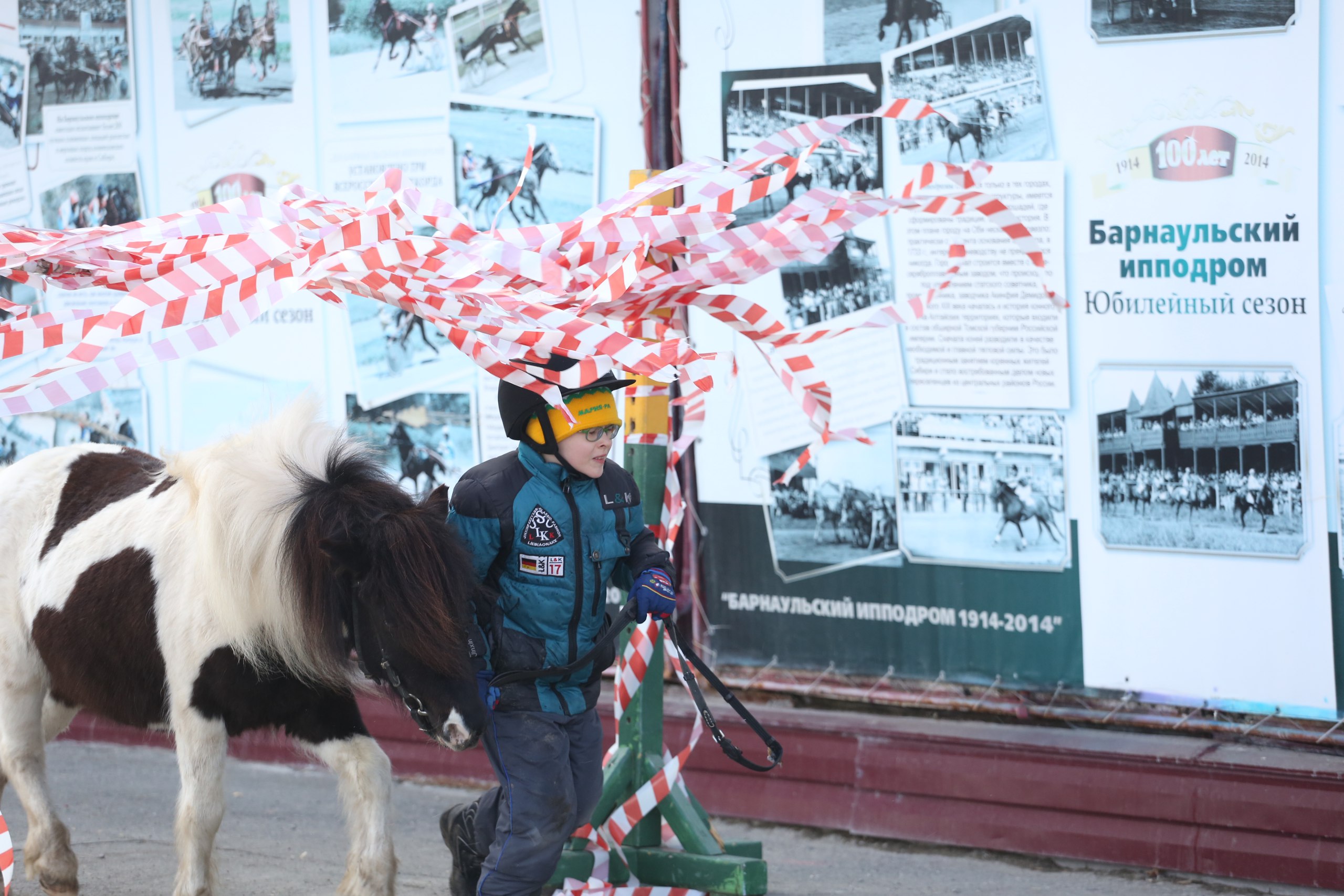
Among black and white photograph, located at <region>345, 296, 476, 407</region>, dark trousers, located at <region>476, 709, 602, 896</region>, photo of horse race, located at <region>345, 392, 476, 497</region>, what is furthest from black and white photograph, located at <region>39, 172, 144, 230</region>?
dark trousers, located at <region>476, 709, 602, 896</region>

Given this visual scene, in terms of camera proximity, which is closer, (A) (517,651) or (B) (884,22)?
(A) (517,651)

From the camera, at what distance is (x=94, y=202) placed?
654 cm

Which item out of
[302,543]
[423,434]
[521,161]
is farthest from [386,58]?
[302,543]

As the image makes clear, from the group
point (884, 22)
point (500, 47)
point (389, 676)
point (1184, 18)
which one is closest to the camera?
point (389, 676)

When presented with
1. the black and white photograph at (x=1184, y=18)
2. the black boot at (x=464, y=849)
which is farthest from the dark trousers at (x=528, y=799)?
the black and white photograph at (x=1184, y=18)

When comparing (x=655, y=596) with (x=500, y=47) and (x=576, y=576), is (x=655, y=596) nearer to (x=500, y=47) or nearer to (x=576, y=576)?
(x=576, y=576)

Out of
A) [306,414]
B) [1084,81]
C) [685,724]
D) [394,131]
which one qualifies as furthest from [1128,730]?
[394,131]

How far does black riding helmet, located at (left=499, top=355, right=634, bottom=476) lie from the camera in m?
3.29

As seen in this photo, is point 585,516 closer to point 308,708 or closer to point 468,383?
point 308,708

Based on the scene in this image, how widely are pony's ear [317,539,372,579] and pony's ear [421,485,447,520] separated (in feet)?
0.65

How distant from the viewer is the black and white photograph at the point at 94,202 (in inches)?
Result: 255

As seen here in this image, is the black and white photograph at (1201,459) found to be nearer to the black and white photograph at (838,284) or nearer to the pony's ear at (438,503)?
the black and white photograph at (838,284)

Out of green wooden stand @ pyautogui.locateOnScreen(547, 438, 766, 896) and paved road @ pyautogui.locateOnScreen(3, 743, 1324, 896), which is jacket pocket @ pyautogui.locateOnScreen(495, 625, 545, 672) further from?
paved road @ pyautogui.locateOnScreen(3, 743, 1324, 896)

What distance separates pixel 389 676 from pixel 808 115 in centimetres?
297
